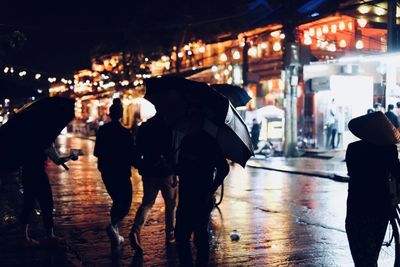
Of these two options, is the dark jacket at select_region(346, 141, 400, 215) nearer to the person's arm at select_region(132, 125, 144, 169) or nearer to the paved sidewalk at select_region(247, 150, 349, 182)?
the person's arm at select_region(132, 125, 144, 169)

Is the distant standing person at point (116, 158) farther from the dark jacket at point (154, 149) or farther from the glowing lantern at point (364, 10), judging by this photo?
the glowing lantern at point (364, 10)

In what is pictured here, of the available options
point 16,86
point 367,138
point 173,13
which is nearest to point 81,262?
point 367,138

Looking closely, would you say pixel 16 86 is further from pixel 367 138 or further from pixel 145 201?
pixel 367 138

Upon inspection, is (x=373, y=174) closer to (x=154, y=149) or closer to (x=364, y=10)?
(x=154, y=149)

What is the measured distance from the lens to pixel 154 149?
22.3 ft

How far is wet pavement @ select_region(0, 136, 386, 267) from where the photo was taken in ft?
21.9

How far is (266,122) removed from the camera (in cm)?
2475

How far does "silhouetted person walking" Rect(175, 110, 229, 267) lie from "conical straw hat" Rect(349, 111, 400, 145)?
1.44 m

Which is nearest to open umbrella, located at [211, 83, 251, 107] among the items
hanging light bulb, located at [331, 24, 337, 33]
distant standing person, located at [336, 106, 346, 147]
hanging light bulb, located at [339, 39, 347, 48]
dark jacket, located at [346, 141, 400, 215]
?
dark jacket, located at [346, 141, 400, 215]

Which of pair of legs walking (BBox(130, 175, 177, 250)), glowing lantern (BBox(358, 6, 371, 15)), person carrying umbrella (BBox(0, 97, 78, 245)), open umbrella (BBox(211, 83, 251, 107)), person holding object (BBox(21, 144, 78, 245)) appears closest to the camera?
person carrying umbrella (BBox(0, 97, 78, 245))

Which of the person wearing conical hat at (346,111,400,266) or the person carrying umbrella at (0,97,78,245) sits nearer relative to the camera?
the person wearing conical hat at (346,111,400,266)

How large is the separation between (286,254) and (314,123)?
20.1 metres

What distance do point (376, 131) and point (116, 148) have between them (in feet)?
11.0

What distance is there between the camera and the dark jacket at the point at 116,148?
6.80 metres
